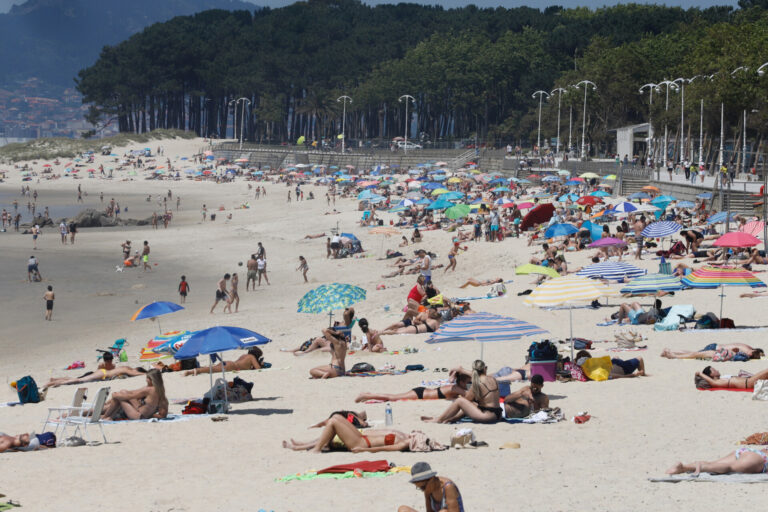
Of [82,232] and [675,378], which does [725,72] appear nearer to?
[82,232]

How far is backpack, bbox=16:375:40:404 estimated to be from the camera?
13367 millimetres

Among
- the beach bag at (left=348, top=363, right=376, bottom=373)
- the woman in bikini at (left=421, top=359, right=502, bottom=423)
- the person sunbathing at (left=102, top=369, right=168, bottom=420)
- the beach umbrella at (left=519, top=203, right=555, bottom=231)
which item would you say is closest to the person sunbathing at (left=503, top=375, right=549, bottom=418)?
the woman in bikini at (left=421, top=359, right=502, bottom=423)

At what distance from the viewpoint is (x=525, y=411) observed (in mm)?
10859

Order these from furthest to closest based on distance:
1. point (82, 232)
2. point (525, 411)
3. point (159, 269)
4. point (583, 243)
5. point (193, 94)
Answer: point (193, 94), point (82, 232), point (159, 269), point (583, 243), point (525, 411)

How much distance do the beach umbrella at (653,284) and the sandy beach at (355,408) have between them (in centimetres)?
62

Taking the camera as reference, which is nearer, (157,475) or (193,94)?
(157,475)

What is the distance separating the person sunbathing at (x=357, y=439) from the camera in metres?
9.57

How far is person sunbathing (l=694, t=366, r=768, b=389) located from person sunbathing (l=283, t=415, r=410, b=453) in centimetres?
403

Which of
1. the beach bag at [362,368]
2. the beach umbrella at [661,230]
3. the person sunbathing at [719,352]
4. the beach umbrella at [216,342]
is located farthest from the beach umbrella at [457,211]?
the beach umbrella at [216,342]

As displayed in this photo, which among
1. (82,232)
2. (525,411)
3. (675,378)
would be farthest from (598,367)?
(82,232)

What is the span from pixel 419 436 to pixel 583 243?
1906cm

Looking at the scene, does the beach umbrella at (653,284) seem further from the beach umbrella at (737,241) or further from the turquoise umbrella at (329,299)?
the turquoise umbrella at (329,299)

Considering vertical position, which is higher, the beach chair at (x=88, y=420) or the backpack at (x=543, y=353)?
the backpack at (x=543, y=353)

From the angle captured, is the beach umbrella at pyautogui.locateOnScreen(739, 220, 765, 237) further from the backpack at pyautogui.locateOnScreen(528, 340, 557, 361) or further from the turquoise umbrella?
the backpack at pyautogui.locateOnScreen(528, 340, 557, 361)
